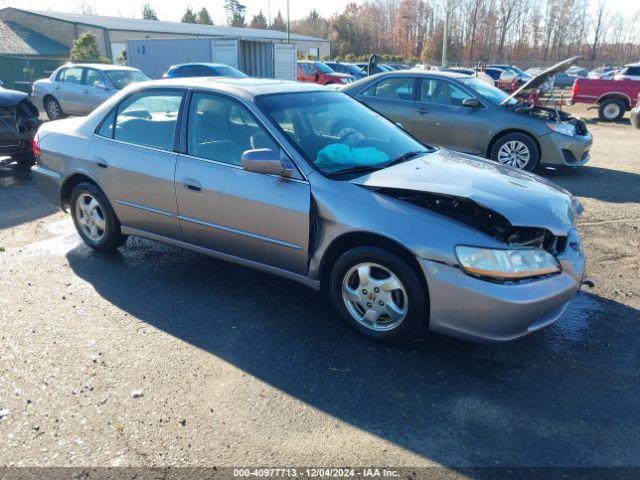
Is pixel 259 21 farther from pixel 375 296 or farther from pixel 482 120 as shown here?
pixel 375 296

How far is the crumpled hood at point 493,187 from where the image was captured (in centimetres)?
323

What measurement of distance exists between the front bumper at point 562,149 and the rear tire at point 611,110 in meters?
10.7

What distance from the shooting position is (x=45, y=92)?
48.7 feet

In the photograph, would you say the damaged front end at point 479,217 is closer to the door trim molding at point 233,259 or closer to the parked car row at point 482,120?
the door trim molding at point 233,259

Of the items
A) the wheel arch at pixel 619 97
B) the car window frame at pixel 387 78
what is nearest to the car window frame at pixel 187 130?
the car window frame at pixel 387 78

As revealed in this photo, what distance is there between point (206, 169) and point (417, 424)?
2.37m

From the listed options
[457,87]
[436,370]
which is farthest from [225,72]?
[436,370]

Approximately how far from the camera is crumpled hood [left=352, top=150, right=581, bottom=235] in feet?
10.6

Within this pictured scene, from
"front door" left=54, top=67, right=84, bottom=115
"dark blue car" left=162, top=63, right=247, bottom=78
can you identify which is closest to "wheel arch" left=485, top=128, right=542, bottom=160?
"dark blue car" left=162, top=63, right=247, bottom=78

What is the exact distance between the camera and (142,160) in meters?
4.30

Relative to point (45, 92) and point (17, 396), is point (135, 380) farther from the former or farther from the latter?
point (45, 92)

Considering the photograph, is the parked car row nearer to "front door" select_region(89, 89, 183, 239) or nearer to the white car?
"front door" select_region(89, 89, 183, 239)

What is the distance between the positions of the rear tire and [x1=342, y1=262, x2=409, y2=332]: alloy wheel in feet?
56.0

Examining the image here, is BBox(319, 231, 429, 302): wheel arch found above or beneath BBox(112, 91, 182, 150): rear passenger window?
beneath
